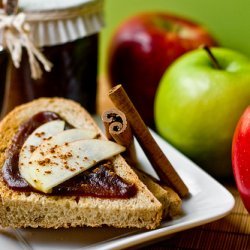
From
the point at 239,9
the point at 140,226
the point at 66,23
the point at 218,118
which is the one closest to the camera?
the point at 140,226

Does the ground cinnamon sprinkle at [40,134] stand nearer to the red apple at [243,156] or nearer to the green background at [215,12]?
the red apple at [243,156]

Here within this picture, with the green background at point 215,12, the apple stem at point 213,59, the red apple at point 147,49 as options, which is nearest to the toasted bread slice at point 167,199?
the apple stem at point 213,59

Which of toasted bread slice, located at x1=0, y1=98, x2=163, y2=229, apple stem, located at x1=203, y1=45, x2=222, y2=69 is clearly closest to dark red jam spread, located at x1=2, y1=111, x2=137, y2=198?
toasted bread slice, located at x1=0, y1=98, x2=163, y2=229

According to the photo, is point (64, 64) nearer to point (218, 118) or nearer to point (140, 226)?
point (218, 118)

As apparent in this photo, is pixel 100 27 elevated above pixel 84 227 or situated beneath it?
elevated above

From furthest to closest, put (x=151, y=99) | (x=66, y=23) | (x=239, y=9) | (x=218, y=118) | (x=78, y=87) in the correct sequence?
(x=239, y=9)
(x=151, y=99)
(x=78, y=87)
(x=66, y=23)
(x=218, y=118)

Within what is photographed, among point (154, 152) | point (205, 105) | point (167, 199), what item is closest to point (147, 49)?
point (205, 105)

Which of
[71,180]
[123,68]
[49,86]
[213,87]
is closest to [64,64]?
[49,86]
